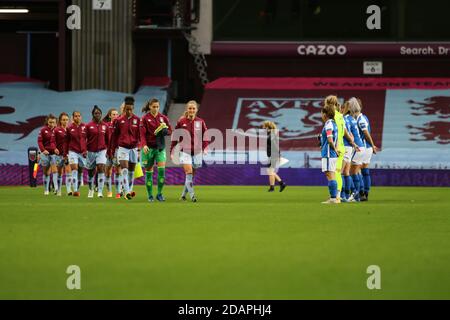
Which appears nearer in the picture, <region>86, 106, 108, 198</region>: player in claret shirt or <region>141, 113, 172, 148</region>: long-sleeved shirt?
<region>141, 113, 172, 148</region>: long-sleeved shirt

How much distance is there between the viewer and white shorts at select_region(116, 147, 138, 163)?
22328 millimetres

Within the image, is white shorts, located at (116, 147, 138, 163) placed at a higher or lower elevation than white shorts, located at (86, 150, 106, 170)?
higher

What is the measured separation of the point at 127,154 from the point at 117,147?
0.43m

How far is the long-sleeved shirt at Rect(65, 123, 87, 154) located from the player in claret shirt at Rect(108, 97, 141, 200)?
2.09m

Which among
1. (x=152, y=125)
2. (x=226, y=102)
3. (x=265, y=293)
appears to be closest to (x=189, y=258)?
(x=265, y=293)

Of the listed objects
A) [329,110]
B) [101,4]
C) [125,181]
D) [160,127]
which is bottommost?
[125,181]

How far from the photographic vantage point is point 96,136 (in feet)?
78.4

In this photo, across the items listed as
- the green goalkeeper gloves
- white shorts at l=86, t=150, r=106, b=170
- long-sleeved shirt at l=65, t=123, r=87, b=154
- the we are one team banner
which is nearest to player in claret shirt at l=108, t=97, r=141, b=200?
the green goalkeeper gloves

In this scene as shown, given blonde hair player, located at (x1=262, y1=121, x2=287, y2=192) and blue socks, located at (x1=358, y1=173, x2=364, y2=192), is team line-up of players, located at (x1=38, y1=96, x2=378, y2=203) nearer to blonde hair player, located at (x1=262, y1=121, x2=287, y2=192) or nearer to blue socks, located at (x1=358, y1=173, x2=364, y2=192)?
blue socks, located at (x1=358, y1=173, x2=364, y2=192)

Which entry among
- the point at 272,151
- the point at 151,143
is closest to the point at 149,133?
the point at 151,143

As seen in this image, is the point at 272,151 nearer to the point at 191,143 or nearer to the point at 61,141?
the point at 61,141

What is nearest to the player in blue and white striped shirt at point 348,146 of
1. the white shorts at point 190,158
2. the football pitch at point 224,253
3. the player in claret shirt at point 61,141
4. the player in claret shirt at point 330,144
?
the player in claret shirt at point 330,144

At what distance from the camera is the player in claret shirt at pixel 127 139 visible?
22203 mm

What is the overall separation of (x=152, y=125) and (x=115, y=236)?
29.2 feet
